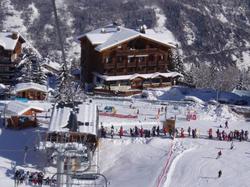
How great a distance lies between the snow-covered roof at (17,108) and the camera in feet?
147

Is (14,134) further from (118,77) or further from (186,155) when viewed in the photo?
(118,77)

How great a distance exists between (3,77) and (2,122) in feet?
65.9

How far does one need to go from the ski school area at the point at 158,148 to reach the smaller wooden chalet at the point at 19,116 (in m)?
0.48

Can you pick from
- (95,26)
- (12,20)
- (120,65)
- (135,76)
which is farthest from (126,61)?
(95,26)

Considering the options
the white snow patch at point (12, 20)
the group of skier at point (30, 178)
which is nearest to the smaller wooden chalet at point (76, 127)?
the group of skier at point (30, 178)

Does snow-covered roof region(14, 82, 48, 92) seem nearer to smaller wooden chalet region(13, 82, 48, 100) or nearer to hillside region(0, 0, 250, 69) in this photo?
smaller wooden chalet region(13, 82, 48, 100)

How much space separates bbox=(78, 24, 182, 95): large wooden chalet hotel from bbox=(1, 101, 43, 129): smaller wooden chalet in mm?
16598

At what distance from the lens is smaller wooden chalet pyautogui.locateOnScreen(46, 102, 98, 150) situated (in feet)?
125

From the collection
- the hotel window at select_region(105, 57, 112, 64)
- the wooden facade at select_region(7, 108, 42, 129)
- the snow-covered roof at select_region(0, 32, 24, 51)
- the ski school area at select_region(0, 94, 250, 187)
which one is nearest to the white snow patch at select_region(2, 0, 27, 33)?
the snow-covered roof at select_region(0, 32, 24, 51)

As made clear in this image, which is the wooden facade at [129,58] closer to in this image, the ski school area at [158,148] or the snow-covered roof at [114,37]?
the snow-covered roof at [114,37]

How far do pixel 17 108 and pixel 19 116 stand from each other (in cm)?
83

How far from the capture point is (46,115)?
47500 millimetres

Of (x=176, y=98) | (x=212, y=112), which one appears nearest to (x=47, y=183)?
(x=212, y=112)

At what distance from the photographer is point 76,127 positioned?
38.0 m
